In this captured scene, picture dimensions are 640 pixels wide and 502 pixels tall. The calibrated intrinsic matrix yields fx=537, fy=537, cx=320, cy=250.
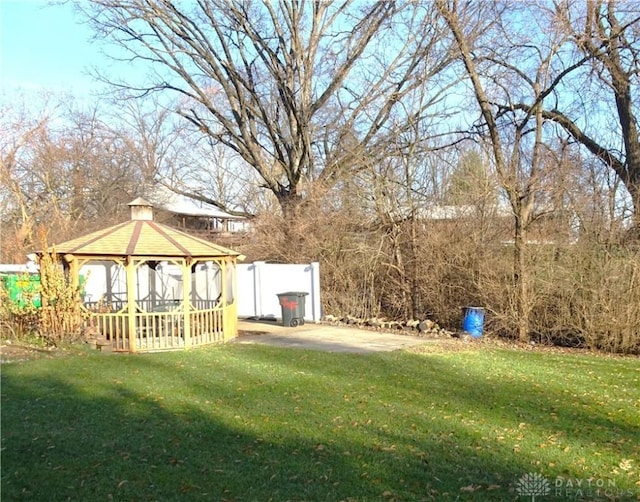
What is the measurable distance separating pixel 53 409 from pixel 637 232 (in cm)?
1228

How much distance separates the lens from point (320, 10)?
→ 74.8 ft

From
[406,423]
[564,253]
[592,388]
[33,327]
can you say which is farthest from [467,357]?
[33,327]

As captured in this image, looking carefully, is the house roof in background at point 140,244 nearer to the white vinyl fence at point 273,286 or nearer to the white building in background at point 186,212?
the white vinyl fence at point 273,286

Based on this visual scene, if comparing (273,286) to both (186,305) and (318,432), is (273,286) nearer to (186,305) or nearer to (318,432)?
(186,305)

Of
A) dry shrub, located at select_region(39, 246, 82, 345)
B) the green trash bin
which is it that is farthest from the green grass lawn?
the green trash bin

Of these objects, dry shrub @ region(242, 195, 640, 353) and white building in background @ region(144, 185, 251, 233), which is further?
white building in background @ region(144, 185, 251, 233)

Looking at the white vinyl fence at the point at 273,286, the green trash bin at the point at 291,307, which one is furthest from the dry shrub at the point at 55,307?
the white vinyl fence at the point at 273,286

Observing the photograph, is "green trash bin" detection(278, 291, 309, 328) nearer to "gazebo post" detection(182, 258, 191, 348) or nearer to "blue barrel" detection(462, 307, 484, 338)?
"gazebo post" detection(182, 258, 191, 348)

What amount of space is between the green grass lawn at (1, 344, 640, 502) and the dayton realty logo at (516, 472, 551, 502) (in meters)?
0.02

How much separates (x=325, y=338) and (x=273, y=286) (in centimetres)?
486

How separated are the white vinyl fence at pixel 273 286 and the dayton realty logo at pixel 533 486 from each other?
12.7m

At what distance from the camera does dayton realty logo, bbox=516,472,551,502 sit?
13.7 feet

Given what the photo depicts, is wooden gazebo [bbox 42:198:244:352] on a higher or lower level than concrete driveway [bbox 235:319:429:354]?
higher

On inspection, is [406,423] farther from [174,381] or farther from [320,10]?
[320,10]
